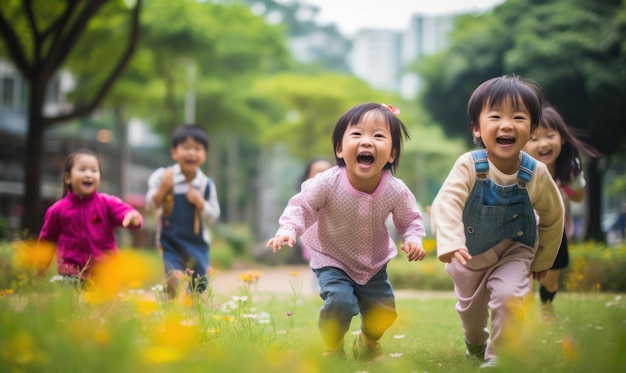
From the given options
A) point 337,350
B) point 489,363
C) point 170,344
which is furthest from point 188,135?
point 170,344

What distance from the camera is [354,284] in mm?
4352

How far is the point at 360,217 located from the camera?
4.30m

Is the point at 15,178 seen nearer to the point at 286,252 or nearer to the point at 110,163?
the point at 110,163

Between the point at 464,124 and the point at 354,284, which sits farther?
the point at 464,124

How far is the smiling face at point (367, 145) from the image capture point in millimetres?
4145

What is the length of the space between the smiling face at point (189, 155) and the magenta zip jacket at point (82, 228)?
97cm

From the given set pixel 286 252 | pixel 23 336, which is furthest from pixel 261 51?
pixel 23 336

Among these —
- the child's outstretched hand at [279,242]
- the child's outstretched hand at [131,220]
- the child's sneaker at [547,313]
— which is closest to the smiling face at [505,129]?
the child's outstretched hand at [279,242]

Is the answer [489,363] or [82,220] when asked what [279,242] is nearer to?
[489,363]

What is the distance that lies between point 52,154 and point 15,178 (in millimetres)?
2145

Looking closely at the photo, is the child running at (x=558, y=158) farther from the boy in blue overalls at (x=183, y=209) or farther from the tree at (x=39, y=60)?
the tree at (x=39, y=60)

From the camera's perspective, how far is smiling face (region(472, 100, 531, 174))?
13.0ft

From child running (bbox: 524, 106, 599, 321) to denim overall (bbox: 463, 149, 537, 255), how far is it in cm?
178

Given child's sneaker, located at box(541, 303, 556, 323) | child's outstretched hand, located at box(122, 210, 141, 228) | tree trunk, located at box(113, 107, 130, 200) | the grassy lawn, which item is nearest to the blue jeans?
the grassy lawn
